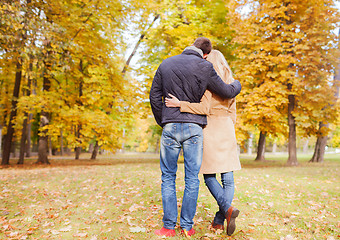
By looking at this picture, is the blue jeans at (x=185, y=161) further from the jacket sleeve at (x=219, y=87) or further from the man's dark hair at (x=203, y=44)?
the man's dark hair at (x=203, y=44)

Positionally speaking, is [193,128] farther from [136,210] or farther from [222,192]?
[136,210]

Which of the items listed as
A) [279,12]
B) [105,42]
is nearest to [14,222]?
[105,42]

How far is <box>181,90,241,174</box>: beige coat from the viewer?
119 inches

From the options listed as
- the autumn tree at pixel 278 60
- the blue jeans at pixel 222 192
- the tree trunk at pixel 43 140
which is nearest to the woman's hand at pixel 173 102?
the blue jeans at pixel 222 192

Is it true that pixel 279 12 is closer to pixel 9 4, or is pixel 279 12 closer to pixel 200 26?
pixel 200 26

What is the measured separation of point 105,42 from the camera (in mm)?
12766

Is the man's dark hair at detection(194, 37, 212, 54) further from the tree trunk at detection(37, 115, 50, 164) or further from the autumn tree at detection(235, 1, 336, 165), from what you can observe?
the tree trunk at detection(37, 115, 50, 164)

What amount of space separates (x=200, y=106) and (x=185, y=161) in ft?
2.12

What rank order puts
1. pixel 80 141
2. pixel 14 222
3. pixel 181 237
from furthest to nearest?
1. pixel 80 141
2. pixel 14 222
3. pixel 181 237

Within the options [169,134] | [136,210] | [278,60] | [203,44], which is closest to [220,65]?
[203,44]

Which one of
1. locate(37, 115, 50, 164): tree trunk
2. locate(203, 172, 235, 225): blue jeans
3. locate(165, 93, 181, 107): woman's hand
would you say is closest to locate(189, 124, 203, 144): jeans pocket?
locate(165, 93, 181, 107): woman's hand

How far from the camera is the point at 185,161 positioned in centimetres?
293

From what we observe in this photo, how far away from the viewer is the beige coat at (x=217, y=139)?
3033 millimetres

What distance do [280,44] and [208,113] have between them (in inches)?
368
